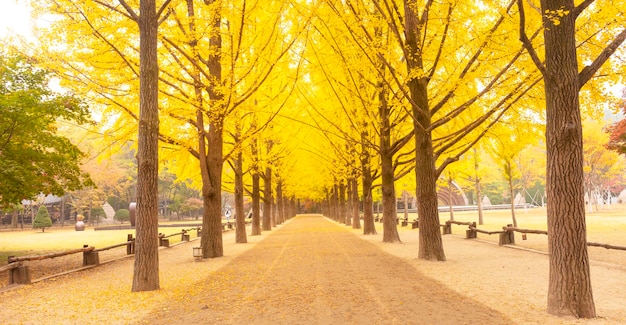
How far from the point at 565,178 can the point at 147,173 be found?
7.50 metres

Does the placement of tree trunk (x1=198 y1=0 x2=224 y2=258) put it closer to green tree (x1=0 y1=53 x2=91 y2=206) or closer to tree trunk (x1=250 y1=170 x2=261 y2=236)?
green tree (x1=0 y1=53 x2=91 y2=206)

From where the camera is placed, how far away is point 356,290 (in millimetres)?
8273

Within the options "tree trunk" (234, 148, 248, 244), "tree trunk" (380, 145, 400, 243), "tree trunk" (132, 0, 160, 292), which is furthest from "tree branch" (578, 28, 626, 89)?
"tree trunk" (234, 148, 248, 244)

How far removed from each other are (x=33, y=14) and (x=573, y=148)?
12.5 m

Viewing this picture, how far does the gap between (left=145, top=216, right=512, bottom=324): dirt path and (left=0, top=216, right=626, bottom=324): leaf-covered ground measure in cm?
2

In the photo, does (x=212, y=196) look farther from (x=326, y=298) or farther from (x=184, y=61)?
Answer: (x=326, y=298)

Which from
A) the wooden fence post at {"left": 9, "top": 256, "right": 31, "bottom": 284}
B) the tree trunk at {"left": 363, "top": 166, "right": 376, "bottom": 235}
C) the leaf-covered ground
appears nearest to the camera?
the leaf-covered ground

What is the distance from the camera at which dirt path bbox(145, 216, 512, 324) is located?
6266 millimetres

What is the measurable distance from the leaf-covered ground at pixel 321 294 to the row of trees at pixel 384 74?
2.93 ft

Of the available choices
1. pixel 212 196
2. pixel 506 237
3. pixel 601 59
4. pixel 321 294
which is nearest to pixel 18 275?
pixel 212 196

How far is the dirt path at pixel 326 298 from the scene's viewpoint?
20.6 feet

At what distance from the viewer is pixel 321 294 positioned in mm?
8023

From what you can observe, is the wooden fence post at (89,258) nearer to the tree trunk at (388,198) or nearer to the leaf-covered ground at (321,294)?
the leaf-covered ground at (321,294)

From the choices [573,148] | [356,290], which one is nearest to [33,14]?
[356,290]
